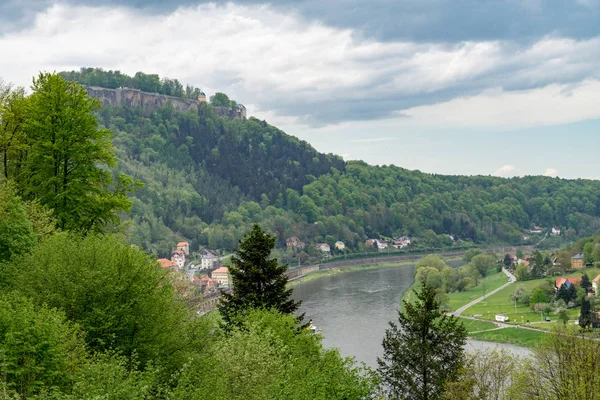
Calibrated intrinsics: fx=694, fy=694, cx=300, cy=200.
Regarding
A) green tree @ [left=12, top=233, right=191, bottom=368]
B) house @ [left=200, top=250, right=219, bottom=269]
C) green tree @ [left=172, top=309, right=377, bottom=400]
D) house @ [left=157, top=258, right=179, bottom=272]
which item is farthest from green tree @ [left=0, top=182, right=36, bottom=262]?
house @ [left=200, top=250, right=219, bottom=269]

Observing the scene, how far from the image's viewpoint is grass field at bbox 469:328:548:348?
54.9 meters

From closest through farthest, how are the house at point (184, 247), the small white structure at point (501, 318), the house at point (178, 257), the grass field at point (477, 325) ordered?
the grass field at point (477, 325) → the small white structure at point (501, 318) → the house at point (178, 257) → the house at point (184, 247)

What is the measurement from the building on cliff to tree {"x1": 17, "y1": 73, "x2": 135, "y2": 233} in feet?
478

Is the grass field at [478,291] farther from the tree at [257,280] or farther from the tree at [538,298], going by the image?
the tree at [257,280]

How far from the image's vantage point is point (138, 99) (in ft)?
568

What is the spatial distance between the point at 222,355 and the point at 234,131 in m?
169

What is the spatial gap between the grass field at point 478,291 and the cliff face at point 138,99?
337ft

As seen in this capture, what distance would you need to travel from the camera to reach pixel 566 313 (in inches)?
2394

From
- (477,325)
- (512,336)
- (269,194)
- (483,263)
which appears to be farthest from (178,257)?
(512,336)

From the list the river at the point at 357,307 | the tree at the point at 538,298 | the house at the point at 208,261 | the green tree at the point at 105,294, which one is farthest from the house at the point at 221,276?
the green tree at the point at 105,294

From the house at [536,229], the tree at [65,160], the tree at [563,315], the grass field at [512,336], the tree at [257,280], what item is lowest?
the grass field at [512,336]

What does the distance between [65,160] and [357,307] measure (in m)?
55.9

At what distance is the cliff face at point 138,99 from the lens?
551 feet

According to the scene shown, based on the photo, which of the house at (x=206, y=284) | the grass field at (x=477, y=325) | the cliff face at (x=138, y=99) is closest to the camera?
the grass field at (x=477, y=325)
